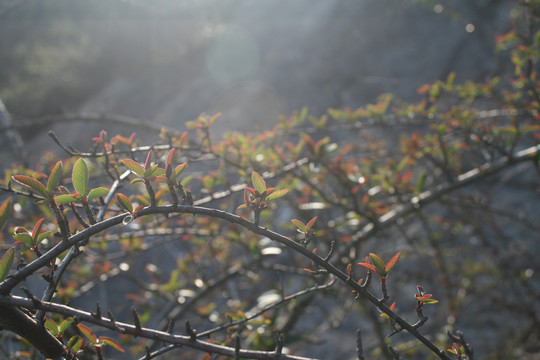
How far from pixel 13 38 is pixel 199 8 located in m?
8.27

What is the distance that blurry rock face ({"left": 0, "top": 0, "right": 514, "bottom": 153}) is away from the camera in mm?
6348

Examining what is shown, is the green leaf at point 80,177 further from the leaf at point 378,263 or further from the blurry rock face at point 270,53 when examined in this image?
the blurry rock face at point 270,53

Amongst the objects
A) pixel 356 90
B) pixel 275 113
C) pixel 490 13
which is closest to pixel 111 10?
pixel 275 113

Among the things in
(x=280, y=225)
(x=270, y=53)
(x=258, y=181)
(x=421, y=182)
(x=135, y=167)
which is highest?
(x=135, y=167)

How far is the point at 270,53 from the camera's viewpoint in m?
9.35

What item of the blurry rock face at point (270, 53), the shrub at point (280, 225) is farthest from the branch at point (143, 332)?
the blurry rock face at point (270, 53)

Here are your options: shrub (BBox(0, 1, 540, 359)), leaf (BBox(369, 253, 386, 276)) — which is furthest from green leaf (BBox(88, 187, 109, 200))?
leaf (BBox(369, 253, 386, 276))

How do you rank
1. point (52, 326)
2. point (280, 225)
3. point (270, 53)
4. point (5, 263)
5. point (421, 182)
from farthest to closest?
point (270, 53)
point (280, 225)
point (421, 182)
point (52, 326)
point (5, 263)

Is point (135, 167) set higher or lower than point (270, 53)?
higher

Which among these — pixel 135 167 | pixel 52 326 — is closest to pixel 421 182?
Answer: pixel 135 167

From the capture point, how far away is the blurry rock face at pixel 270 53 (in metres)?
6.35

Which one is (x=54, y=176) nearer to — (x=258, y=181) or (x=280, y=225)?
(x=258, y=181)

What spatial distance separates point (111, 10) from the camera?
13.7 metres

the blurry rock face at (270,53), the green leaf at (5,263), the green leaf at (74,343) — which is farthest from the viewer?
the blurry rock face at (270,53)
